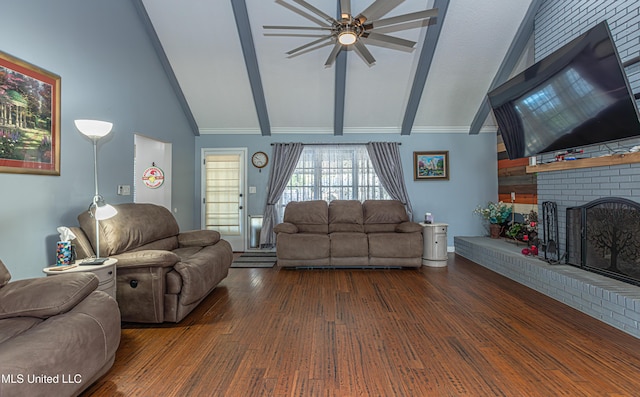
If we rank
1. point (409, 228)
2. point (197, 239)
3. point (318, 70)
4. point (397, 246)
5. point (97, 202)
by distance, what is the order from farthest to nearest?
point (318, 70), point (409, 228), point (397, 246), point (197, 239), point (97, 202)

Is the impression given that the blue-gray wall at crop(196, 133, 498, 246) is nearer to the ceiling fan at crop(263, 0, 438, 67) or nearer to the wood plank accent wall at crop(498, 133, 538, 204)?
the wood plank accent wall at crop(498, 133, 538, 204)

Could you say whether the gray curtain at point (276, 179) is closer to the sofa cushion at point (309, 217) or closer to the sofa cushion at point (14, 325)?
the sofa cushion at point (309, 217)

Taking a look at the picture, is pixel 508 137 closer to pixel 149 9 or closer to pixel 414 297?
pixel 414 297

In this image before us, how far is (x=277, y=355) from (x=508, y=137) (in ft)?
12.5

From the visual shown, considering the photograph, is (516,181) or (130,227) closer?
(130,227)

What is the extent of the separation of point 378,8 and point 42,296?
321 cm

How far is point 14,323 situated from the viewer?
1.60m

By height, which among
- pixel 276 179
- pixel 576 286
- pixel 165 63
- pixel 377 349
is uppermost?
pixel 165 63

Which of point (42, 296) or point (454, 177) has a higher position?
point (454, 177)

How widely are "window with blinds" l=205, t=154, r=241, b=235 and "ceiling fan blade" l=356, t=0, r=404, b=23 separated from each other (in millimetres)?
3934

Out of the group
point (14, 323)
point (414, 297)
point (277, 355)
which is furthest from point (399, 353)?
point (14, 323)

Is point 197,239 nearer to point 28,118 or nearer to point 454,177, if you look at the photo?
point 28,118

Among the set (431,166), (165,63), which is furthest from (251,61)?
(431,166)

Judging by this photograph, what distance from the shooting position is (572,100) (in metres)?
2.92
